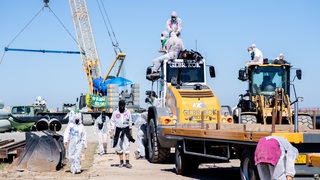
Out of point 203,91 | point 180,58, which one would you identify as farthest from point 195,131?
point 180,58

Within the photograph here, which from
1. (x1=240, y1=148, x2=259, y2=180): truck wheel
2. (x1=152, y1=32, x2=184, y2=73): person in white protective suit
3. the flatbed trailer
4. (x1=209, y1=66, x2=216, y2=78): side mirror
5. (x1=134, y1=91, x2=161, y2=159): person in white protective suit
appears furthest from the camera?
(x1=134, y1=91, x2=161, y2=159): person in white protective suit

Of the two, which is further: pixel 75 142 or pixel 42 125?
pixel 42 125

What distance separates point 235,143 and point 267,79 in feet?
28.7

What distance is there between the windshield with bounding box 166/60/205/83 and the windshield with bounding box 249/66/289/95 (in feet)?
6.32

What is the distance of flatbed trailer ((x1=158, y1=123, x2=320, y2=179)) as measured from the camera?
905 centimetres

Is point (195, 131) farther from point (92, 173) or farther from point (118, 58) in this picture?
point (118, 58)

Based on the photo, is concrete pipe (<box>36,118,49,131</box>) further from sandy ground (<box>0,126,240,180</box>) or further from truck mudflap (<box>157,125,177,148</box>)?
truck mudflap (<box>157,125,177,148</box>)

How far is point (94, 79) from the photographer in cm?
6894

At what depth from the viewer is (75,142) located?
50.9 ft

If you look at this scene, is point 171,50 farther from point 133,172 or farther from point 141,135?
point 133,172

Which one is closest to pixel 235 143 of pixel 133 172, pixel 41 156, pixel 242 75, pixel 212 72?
pixel 133 172

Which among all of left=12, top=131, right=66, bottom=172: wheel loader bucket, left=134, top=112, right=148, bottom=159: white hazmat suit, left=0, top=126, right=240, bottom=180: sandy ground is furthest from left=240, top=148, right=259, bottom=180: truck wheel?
left=134, top=112, right=148, bottom=159: white hazmat suit

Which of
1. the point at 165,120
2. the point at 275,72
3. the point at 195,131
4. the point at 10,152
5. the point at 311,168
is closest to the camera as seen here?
the point at 311,168

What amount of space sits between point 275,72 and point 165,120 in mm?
4553
